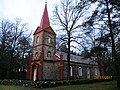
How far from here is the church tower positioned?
32225 mm

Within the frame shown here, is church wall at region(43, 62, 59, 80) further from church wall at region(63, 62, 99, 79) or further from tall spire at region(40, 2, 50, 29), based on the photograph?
tall spire at region(40, 2, 50, 29)

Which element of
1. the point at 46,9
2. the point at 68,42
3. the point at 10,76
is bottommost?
the point at 10,76

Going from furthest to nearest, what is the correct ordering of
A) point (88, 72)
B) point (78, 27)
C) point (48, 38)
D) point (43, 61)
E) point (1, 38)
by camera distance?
point (88, 72) → point (1, 38) → point (48, 38) → point (43, 61) → point (78, 27)

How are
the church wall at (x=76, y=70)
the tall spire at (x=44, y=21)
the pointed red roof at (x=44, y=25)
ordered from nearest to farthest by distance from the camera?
the pointed red roof at (x=44, y=25) < the tall spire at (x=44, y=21) < the church wall at (x=76, y=70)

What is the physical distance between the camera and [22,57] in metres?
46.6

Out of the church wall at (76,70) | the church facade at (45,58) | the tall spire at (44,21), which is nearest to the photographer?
the church facade at (45,58)

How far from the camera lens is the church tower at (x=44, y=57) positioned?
1269 inches

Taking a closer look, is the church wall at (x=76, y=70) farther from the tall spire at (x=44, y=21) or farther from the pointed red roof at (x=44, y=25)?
the tall spire at (x=44, y=21)

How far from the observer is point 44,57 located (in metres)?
33.1

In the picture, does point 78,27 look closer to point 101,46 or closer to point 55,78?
point 101,46

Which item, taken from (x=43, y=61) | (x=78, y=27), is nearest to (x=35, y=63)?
(x=43, y=61)

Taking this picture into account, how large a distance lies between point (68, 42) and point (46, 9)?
44.7 ft

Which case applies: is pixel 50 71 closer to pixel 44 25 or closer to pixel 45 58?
pixel 45 58

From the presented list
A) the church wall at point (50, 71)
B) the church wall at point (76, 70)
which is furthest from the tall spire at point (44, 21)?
the church wall at point (76, 70)
